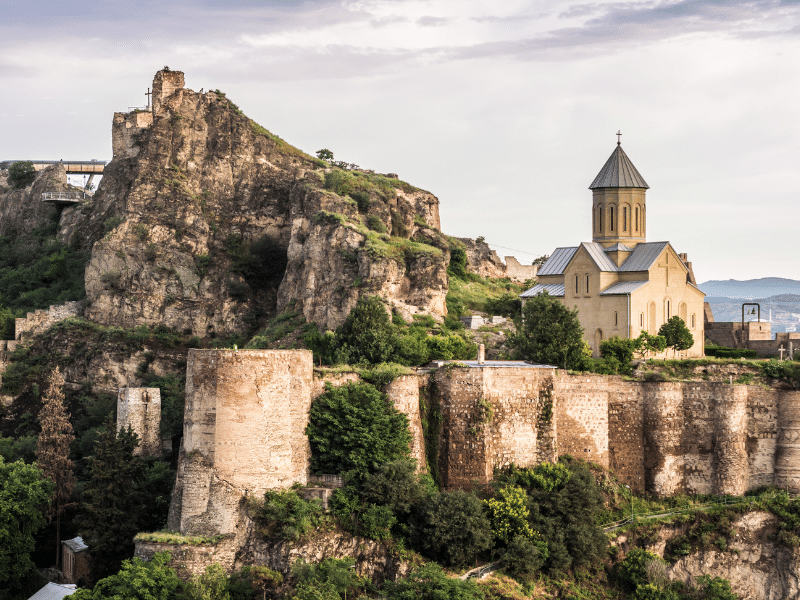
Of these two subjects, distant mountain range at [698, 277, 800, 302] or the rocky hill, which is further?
distant mountain range at [698, 277, 800, 302]

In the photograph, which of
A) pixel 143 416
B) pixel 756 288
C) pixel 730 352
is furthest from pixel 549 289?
pixel 756 288

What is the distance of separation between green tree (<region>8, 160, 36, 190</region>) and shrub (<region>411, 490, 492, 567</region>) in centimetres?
5985

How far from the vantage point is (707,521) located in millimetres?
38125

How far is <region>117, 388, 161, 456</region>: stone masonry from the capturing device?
46.8 m

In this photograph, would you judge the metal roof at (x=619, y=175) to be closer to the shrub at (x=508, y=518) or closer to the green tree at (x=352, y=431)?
the shrub at (x=508, y=518)

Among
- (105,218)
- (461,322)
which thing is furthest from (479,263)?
(105,218)

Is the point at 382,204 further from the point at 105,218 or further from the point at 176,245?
the point at 105,218

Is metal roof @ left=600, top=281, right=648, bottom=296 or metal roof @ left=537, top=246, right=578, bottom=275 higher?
metal roof @ left=537, top=246, right=578, bottom=275

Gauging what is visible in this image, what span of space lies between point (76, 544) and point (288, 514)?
12861 mm

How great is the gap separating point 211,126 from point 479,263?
20.7 metres

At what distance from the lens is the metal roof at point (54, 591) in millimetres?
36859

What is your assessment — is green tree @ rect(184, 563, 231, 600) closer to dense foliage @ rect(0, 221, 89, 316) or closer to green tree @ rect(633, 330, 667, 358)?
green tree @ rect(633, 330, 667, 358)

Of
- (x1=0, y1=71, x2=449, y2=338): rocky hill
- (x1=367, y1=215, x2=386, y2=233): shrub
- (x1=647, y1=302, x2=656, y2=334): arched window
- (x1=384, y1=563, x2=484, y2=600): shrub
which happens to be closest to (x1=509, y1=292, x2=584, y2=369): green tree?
(x1=647, y1=302, x2=656, y2=334): arched window

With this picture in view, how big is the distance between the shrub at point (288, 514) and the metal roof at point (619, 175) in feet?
93.1
